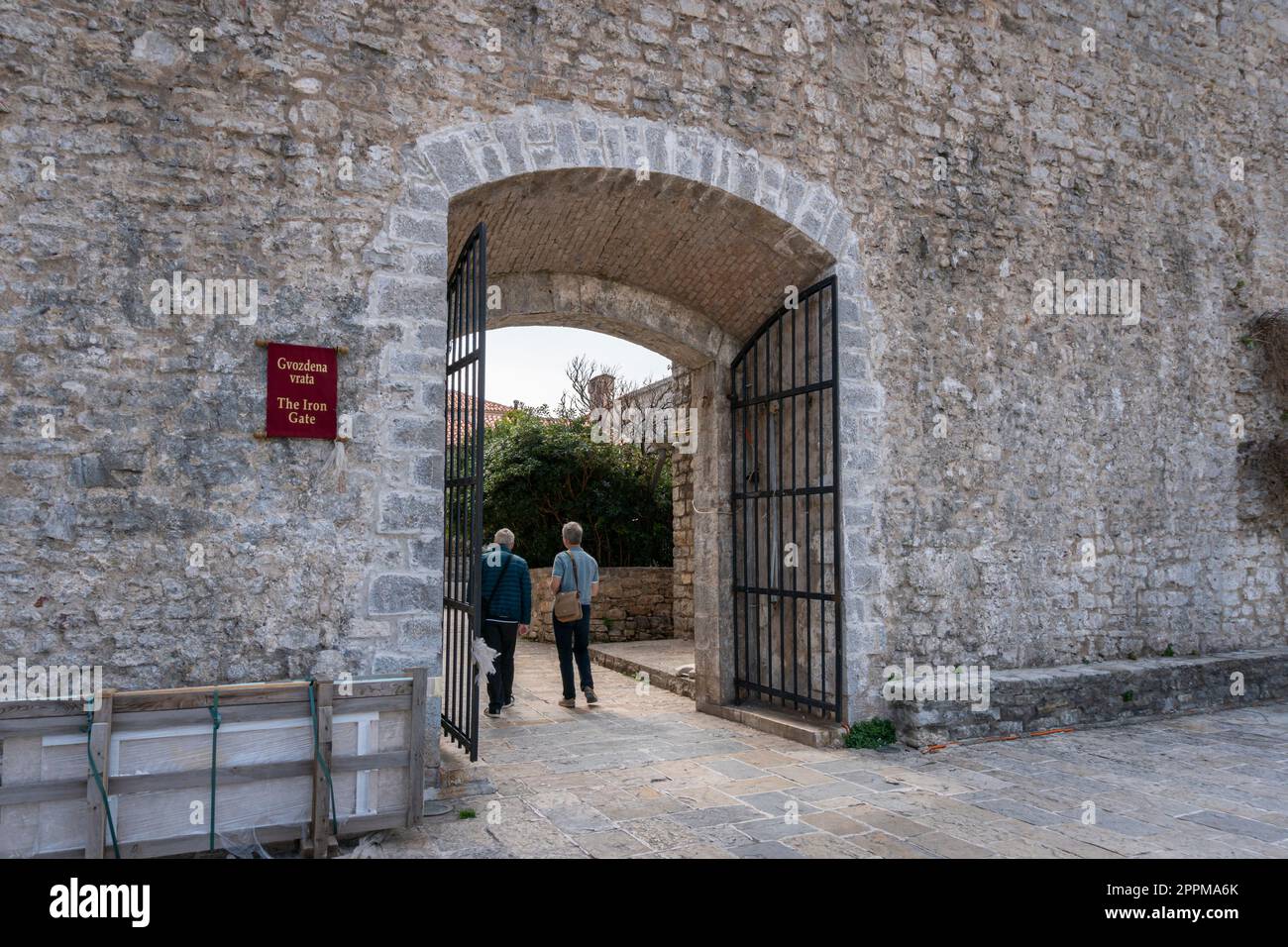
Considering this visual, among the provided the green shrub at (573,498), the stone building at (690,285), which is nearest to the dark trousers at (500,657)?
the stone building at (690,285)

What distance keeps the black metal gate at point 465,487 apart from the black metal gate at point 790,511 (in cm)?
202

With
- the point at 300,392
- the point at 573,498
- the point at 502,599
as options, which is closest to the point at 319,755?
the point at 300,392

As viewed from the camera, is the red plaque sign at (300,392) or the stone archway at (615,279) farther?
the stone archway at (615,279)

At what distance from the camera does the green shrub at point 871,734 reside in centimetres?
507

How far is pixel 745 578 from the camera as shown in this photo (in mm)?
6117

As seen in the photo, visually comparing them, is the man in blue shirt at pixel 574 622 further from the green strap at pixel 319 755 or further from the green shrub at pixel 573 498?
the green shrub at pixel 573 498

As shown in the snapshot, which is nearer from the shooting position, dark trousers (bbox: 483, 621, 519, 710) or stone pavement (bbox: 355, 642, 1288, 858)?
stone pavement (bbox: 355, 642, 1288, 858)

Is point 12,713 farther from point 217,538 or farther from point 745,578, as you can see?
point 745,578

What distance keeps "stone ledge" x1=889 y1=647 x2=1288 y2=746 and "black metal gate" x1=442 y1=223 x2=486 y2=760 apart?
2523mm

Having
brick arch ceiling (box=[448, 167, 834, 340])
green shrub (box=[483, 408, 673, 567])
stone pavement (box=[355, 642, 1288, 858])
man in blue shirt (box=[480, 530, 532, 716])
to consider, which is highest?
brick arch ceiling (box=[448, 167, 834, 340])

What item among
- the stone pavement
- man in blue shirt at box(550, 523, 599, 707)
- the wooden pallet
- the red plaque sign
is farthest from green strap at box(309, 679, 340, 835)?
man in blue shirt at box(550, 523, 599, 707)

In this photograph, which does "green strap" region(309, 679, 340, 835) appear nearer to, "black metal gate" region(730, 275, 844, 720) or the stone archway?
the stone archway

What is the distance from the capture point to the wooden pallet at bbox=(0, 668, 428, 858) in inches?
113

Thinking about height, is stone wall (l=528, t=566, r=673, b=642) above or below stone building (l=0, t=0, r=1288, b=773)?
below
